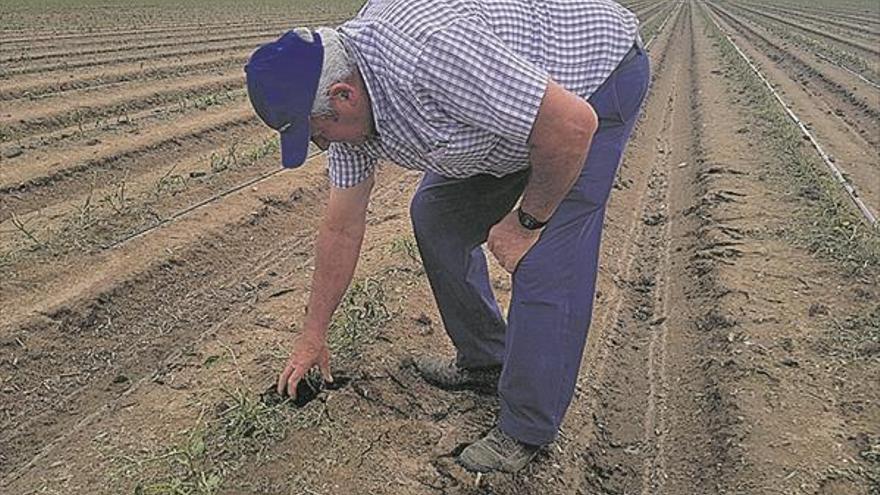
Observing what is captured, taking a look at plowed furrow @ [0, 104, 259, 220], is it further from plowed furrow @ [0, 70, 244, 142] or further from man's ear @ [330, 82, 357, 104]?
man's ear @ [330, 82, 357, 104]

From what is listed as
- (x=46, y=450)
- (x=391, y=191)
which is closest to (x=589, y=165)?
(x=46, y=450)

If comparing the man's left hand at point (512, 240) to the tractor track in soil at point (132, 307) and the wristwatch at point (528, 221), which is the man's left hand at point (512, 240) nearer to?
the wristwatch at point (528, 221)

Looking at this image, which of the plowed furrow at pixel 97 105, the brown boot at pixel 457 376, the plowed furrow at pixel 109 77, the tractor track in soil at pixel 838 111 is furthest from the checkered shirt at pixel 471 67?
the plowed furrow at pixel 109 77

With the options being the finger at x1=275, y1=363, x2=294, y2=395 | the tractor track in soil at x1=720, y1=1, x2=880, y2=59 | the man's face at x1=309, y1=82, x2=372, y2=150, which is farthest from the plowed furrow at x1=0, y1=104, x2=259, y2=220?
the tractor track in soil at x1=720, y1=1, x2=880, y2=59

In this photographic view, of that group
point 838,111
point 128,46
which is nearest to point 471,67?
point 838,111

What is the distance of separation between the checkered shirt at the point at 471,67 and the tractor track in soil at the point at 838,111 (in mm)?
4698

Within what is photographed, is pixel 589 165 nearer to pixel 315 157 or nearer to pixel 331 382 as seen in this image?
pixel 331 382

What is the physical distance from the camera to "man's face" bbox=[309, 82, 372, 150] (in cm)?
225

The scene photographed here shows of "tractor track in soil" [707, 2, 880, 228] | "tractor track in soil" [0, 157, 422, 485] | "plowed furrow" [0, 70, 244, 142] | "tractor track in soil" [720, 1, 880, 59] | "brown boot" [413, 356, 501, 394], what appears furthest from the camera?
"tractor track in soil" [720, 1, 880, 59]

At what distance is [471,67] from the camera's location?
2.10m

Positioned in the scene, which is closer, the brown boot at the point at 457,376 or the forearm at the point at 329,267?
the forearm at the point at 329,267

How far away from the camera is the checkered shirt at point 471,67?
2121 mm

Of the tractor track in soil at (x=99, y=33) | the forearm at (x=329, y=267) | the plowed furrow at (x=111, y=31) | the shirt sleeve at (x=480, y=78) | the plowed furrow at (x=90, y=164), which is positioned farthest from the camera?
the plowed furrow at (x=111, y=31)

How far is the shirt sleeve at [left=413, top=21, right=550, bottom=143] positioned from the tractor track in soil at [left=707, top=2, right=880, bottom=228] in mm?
5059
